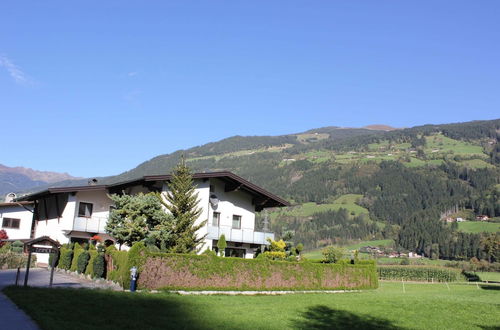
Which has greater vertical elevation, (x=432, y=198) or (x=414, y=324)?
(x=432, y=198)

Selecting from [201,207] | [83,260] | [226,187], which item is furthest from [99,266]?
[226,187]

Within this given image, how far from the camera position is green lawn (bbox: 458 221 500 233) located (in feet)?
387

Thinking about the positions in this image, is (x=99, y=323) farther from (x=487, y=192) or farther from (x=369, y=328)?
(x=487, y=192)

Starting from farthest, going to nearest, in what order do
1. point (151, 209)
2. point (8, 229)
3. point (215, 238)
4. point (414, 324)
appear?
point (8, 229) → point (215, 238) → point (151, 209) → point (414, 324)

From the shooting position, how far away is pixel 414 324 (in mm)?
17781

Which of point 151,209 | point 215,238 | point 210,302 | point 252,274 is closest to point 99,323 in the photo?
point 210,302

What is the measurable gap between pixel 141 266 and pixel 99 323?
10484 mm

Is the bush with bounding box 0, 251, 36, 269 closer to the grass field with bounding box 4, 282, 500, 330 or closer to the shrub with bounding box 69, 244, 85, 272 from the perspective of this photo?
the shrub with bounding box 69, 244, 85, 272

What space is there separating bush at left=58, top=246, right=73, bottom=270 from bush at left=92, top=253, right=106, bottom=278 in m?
6.07

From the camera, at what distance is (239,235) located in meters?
42.0

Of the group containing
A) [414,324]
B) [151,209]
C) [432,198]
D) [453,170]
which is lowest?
[414,324]

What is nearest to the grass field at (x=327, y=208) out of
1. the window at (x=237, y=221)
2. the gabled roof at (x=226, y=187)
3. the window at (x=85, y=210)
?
the gabled roof at (x=226, y=187)

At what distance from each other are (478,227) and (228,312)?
122431 mm

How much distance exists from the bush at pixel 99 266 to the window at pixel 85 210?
1594cm
